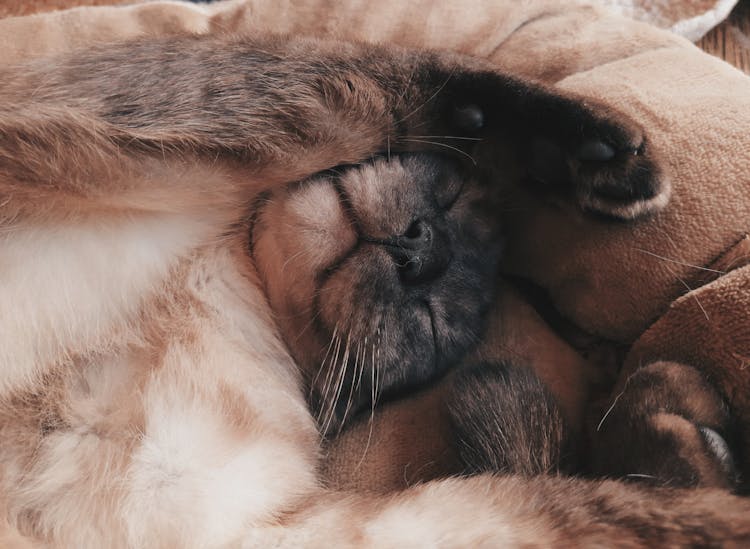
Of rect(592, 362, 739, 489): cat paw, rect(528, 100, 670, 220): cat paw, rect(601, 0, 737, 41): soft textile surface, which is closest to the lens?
rect(592, 362, 739, 489): cat paw

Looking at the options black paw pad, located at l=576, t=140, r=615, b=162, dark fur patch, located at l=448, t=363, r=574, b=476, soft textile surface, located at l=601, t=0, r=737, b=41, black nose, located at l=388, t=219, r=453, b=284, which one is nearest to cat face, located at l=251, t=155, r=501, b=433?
black nose, located at l=388, t=219, r=453, b=284

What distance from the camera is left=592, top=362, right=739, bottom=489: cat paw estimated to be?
0.82 meters

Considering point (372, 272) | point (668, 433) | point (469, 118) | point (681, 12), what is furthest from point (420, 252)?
point (681, 12)

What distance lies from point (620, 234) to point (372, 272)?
1.26ft

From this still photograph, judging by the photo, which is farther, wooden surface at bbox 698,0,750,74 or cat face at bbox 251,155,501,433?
wooden surface at bbox 698,0,750,74

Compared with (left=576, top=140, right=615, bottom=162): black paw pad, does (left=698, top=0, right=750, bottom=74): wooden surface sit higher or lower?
higher

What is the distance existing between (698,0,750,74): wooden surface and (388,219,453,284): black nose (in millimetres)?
1078

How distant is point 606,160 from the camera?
3.06 feet

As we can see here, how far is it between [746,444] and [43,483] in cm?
90

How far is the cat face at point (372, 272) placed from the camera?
100 cm

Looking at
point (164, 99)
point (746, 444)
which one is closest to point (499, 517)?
point (746, 444)

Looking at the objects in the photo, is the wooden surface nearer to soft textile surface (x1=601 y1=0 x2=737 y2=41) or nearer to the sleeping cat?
soft textile surface (x1=601 y1=0 x2=737 y2=41)

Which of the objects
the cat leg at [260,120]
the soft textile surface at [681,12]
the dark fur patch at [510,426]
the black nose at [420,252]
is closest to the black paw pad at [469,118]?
the cat leg at [260,120]

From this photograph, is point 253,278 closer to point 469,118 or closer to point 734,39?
point 469,118
